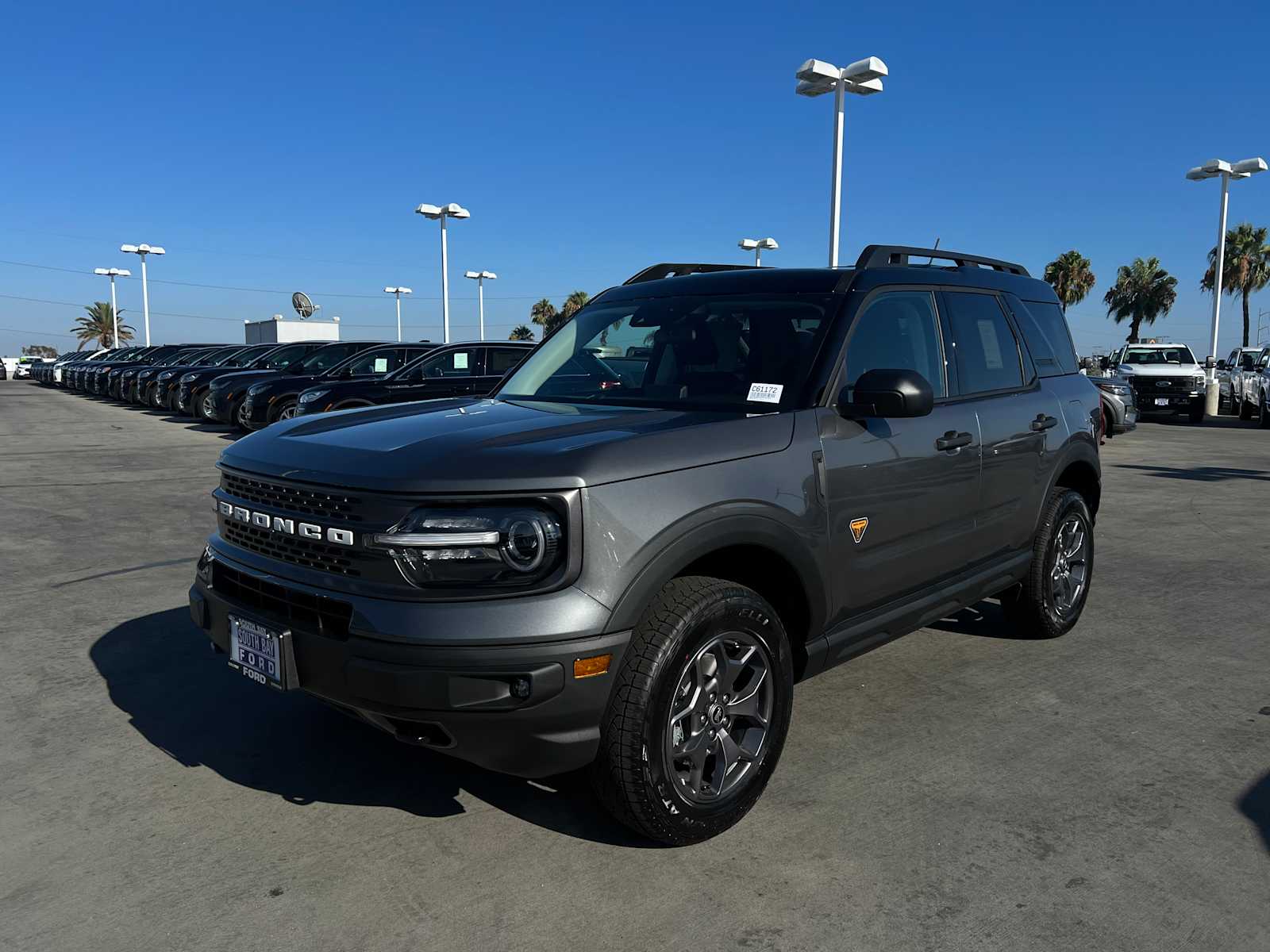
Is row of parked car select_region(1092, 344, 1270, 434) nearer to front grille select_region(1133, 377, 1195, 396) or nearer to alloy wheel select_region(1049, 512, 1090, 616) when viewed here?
front grille select_region(1133, 377, 1195, 396)

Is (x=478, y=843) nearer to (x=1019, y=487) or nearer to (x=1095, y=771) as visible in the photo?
(x=1095, y=771)

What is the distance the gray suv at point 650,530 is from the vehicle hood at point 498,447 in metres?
0.01

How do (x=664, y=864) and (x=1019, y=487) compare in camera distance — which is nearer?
(x=664, y=864)

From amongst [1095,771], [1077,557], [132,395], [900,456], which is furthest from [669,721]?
[132,395]

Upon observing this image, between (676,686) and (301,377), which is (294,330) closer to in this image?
(301,377)

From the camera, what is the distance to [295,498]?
310 centimetres

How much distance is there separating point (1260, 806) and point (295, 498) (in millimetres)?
3424

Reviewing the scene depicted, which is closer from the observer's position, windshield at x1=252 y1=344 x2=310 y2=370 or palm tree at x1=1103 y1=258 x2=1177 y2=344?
windshield at x1=252 y1=344 x2=310 y2=370

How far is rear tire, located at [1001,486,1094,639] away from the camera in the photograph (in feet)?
16.6

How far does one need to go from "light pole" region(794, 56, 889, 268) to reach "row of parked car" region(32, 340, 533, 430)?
687cm

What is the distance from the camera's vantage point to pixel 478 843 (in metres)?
3.16

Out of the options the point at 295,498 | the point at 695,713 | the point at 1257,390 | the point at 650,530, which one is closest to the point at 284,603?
the point at 295,498

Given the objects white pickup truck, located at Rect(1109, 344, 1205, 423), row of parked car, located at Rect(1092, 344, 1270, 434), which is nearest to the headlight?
row of parked car, located at Rect(1092, 344, 1270, 434)

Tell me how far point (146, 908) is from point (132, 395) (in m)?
26.3
